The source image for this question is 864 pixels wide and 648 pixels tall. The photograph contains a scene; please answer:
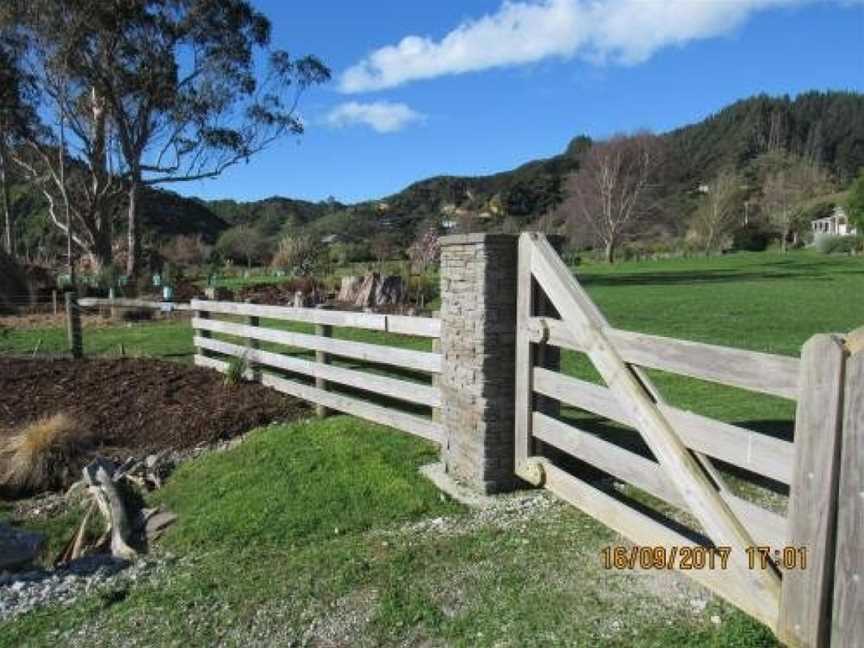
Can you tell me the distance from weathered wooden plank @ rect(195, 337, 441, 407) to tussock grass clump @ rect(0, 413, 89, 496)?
2.36m

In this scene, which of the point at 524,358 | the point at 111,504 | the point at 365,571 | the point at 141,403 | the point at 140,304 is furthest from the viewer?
the point at 140,304

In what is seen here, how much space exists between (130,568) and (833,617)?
423 cm

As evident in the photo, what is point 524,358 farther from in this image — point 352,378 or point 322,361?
point 322,361

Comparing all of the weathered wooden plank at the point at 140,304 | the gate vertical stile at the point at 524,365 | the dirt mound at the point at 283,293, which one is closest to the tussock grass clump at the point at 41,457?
the weathered wooden plank at the point at 140,304

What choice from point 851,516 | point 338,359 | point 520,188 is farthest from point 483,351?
point 520,188

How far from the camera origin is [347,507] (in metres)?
5.48

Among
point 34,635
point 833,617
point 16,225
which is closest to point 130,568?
point 34,635

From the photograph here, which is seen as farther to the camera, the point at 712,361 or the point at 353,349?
the point at 353,349

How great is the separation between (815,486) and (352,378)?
17.3 feet

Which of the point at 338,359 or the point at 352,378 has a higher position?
the point at 352,378

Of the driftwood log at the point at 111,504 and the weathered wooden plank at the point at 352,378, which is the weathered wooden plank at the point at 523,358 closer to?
the weathered wooden plank at the point at 352,378

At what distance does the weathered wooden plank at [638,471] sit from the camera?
10.4 feet

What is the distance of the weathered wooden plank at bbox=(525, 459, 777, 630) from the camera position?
3217 millimetres

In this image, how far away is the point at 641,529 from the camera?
13.5 feet
